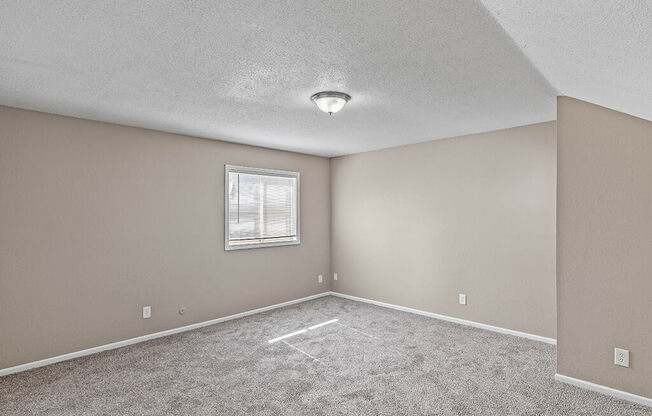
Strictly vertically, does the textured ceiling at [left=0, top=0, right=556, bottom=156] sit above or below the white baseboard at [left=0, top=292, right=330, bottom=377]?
above

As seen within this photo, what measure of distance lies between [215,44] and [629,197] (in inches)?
118

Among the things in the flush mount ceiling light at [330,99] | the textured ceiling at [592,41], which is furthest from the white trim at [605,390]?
the flush mount ceiling light at [330,99]

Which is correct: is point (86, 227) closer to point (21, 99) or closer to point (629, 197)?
point (21, 99)

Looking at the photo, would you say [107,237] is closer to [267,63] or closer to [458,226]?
[267,63]

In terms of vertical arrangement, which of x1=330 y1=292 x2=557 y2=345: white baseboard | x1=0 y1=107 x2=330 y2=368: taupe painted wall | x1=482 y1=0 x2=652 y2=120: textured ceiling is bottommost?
x1=330 y1=292 x2=557 y2=345: white baseboard

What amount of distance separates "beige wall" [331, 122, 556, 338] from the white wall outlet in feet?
3.54

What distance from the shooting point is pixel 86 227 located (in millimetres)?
3471

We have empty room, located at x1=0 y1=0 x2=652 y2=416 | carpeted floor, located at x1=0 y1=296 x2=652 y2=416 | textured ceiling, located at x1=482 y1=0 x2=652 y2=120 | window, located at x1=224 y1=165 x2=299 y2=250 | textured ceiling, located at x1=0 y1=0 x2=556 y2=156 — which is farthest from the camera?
window, located at x1=224 y1=165 x2=299 y2=250

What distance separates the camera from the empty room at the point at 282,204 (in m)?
1.85

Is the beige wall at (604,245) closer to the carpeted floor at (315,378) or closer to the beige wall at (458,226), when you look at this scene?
the carpeted floor at (315,378)

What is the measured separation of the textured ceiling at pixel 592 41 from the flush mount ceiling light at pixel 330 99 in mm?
1290

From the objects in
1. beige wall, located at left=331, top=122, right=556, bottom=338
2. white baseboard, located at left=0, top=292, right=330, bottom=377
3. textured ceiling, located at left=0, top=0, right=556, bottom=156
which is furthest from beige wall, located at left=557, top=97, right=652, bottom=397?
white baseboard, located at left=0, top=292, right=330, bottom=377

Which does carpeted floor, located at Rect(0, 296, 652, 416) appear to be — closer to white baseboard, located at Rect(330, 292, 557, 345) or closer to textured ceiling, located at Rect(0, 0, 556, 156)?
white baseboard, located at Rect(330, 292, 557, 345)

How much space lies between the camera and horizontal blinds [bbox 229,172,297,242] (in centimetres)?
472
